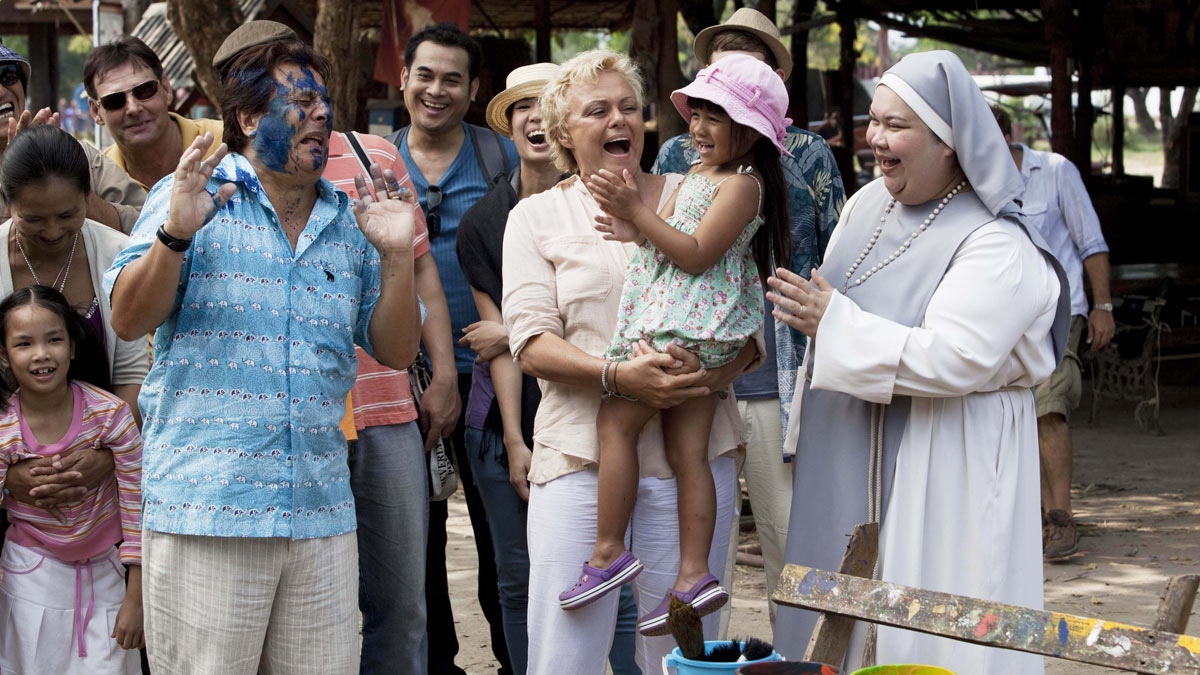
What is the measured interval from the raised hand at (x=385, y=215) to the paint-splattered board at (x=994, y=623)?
117cm

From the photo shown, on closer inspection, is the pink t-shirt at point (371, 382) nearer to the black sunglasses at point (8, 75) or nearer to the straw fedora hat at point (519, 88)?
the straw fedora hat at point (519, 88)

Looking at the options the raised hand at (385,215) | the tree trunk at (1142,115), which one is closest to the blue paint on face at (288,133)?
the raised hand at (385,215)

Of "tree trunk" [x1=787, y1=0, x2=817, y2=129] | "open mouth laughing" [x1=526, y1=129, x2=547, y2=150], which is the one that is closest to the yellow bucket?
"open mouth laughing" [x1=526, y1=129, x2=547, y2=150]

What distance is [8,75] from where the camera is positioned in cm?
403

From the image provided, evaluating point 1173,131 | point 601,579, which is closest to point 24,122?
point 601,579

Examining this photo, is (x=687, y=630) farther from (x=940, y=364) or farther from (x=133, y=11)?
(x=133, y=11)

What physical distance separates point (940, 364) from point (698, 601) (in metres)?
0.84

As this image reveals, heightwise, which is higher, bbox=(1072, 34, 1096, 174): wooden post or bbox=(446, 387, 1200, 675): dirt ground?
bbox=(1072, 34, 1096, 174): wooden post

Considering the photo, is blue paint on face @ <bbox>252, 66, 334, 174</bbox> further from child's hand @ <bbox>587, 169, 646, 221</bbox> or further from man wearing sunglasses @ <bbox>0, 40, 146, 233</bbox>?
man wearing sunglasses @ <bbox>0, 40, 146, 233</bbox>

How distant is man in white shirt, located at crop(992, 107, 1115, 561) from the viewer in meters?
6.30

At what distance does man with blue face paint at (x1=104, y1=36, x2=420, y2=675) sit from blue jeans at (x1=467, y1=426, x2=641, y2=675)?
38.0 inches

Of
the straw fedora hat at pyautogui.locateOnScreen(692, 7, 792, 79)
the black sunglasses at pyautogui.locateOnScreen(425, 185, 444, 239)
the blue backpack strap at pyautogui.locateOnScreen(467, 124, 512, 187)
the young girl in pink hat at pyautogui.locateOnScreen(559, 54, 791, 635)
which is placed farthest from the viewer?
the blue backpack strap at pyautogui.locateOnScreen(467, 124, 512, 187)

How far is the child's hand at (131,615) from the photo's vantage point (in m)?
3.25

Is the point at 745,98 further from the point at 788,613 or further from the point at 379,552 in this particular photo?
the point at 379,552
